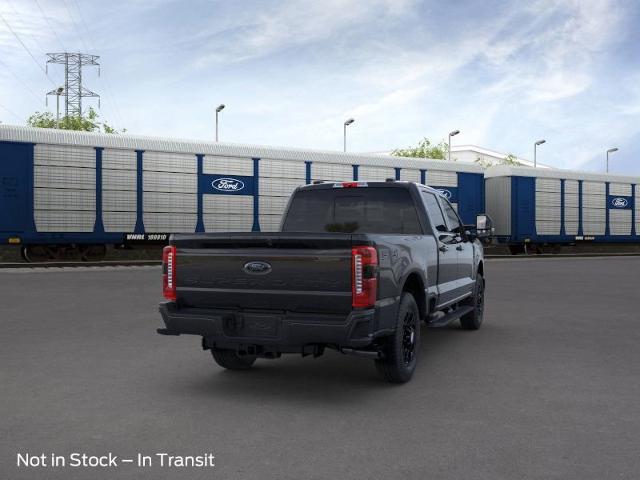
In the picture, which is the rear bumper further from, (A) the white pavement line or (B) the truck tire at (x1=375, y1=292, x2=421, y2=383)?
(A) the white pavement line

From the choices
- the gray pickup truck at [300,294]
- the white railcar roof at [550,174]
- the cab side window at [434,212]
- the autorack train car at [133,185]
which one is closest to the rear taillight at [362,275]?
the gray pickup truck at [300,294]

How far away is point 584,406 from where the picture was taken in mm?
5352

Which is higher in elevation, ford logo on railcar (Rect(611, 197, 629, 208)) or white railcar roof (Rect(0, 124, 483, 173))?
white railcar roof (Rect(0, 124, 483, 173))

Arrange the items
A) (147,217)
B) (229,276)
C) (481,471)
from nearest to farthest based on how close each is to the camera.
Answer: (481,471), (229,276), (147,217)

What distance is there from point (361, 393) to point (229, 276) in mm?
1585

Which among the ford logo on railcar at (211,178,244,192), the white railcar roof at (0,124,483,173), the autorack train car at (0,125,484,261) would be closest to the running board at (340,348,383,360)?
the autorack train car at (0,125,484,261)

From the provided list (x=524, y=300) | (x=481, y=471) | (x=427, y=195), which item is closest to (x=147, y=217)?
(x=524, y=300)

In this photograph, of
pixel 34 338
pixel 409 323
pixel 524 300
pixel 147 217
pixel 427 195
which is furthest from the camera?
pixel 147 217

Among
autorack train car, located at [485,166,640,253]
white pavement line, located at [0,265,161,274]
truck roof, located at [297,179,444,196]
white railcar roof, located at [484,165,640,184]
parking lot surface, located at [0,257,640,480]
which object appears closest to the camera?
parking lot surface, located at [0,257,640,480]

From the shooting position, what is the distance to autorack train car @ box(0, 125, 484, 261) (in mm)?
21125

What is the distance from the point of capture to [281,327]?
5.43 m

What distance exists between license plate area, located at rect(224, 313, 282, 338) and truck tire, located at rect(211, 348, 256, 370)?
1008 mm

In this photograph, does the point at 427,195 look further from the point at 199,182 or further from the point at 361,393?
the point at 199,182

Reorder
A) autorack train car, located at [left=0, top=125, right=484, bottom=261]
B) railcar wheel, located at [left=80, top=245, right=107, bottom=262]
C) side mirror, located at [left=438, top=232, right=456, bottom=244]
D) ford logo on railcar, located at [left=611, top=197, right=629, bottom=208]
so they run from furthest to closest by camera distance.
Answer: ford logo on railcar, located at [left=611, top=197, right=629, bottom=208] < railcar wheel, located at [left=80, top=245, right=107, bottom=262] < autorack train car, located at [left=0, top=125, right=484, bottom=261] < side mirror, located at [left=438, top=232, right=456, bottom=244]
